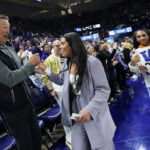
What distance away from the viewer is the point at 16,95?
97.8 inches

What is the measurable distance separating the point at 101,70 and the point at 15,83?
769 millimetres

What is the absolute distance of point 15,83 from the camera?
7.69 feet

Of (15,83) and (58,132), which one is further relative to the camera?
(58,132)

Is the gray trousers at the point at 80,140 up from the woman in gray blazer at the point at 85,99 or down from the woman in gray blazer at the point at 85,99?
down

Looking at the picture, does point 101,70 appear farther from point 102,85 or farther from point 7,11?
point 7,11

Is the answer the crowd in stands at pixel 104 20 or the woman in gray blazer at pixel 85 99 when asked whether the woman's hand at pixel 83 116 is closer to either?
the woman in gray blazer at pixel 85 99

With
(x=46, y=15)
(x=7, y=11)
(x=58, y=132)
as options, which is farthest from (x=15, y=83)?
(x=46, y=15)

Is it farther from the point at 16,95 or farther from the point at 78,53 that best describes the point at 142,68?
the point at 16,95

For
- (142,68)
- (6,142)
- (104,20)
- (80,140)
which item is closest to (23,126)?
(80,140)

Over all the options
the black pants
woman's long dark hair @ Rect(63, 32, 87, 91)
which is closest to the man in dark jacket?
the black pants

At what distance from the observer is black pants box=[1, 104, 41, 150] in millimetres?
2498

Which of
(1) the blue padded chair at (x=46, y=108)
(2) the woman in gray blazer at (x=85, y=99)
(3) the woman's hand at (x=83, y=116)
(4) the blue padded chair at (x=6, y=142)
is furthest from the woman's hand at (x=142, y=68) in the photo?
(4) the blue padded chair at (x=6, y=142)

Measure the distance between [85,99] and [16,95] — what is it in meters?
0.66

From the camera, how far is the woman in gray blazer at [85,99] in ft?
7.43
